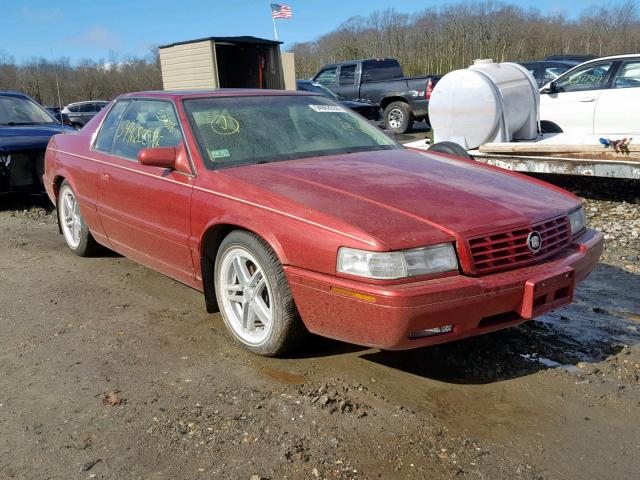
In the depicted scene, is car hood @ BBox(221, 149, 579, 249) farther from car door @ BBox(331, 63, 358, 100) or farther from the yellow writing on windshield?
car door @ BBox(331, 63, 358, 100)

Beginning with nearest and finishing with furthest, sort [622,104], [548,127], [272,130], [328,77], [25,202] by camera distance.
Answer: [272,130]
[622,104]
[25,202]
[548,127]
[328,77]

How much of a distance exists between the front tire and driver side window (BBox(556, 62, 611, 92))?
7048mm

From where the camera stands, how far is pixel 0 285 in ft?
15.9

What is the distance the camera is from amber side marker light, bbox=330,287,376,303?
8.70 ft

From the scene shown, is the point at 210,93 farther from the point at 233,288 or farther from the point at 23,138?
the point at 23,138

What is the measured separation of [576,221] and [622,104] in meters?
5.69

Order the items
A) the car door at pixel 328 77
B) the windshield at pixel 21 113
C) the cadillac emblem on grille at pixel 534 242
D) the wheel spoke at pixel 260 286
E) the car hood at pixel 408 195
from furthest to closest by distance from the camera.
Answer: the car door at pixel 328 77 < the windshield at pixel 21 113 < the wheel spoke at pixel 260 286 < the cadillac emblem on grille at pixel 534 242 < the car hood at pixel 408 195

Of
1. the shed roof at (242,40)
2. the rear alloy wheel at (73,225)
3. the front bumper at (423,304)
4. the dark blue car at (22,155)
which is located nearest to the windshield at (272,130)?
the front bumper at (423,304)

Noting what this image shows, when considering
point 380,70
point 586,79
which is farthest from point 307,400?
point 380,70

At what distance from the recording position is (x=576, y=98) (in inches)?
342

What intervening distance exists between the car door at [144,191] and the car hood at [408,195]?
494 millimetres

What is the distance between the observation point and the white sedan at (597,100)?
8.09 meters

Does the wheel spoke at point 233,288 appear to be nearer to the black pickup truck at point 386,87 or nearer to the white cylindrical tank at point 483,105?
the white cylindrical tank at point 483,105

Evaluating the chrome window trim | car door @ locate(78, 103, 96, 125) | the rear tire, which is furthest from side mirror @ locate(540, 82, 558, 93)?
car door @ locate(78, 103, 96, 125)
